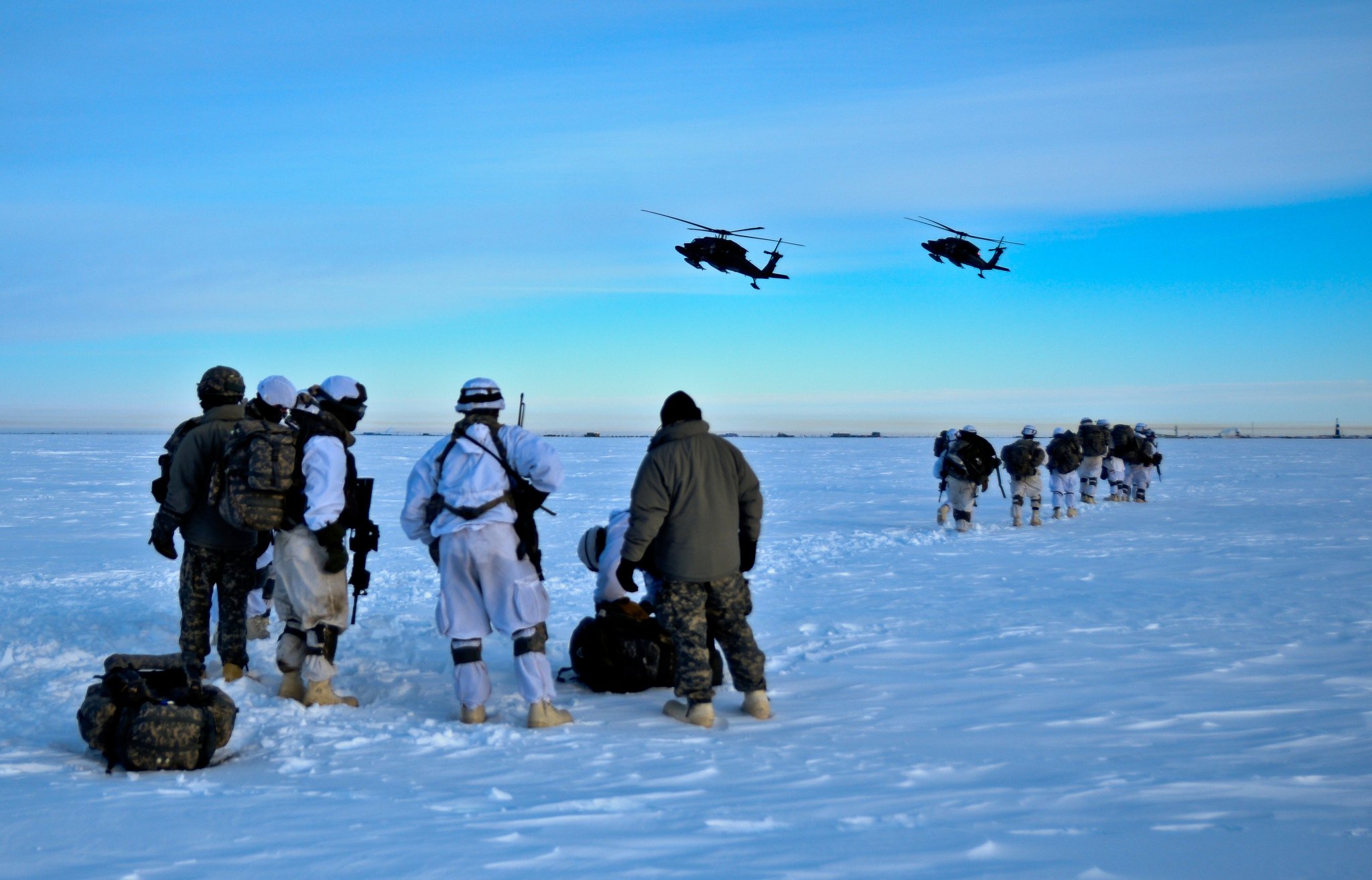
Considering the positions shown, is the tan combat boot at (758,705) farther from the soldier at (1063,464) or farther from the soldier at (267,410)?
the soldier at (1063,464)

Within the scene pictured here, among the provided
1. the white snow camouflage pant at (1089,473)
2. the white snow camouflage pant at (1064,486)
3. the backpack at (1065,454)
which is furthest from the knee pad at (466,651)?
the white snow camouflage pant at (1089,473)

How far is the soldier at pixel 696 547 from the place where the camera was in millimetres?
5578

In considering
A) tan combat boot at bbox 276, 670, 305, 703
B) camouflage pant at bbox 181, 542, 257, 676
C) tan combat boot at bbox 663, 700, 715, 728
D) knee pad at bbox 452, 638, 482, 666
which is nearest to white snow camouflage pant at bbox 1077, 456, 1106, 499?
tan combat boot at bbox 663, 700, 715, 728

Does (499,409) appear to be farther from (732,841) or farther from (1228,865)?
(1228,865)

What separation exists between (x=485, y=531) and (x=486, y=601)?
39 centimetres

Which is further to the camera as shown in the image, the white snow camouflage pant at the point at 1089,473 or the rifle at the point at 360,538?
the white snow camouflage pant at the point at 1089,473

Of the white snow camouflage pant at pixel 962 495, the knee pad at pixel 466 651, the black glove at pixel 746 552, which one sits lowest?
the knee pad at pixel 466 651

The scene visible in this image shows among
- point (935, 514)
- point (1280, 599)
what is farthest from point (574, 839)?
point (935, 514)

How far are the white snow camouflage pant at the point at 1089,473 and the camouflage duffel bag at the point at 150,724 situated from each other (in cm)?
1977

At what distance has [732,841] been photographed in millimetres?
3695

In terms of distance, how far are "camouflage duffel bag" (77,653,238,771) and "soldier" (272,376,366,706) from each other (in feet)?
3.28

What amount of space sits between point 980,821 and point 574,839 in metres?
1.54

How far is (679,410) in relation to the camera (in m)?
5.72

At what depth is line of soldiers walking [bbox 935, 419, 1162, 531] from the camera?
16000 millimetres
